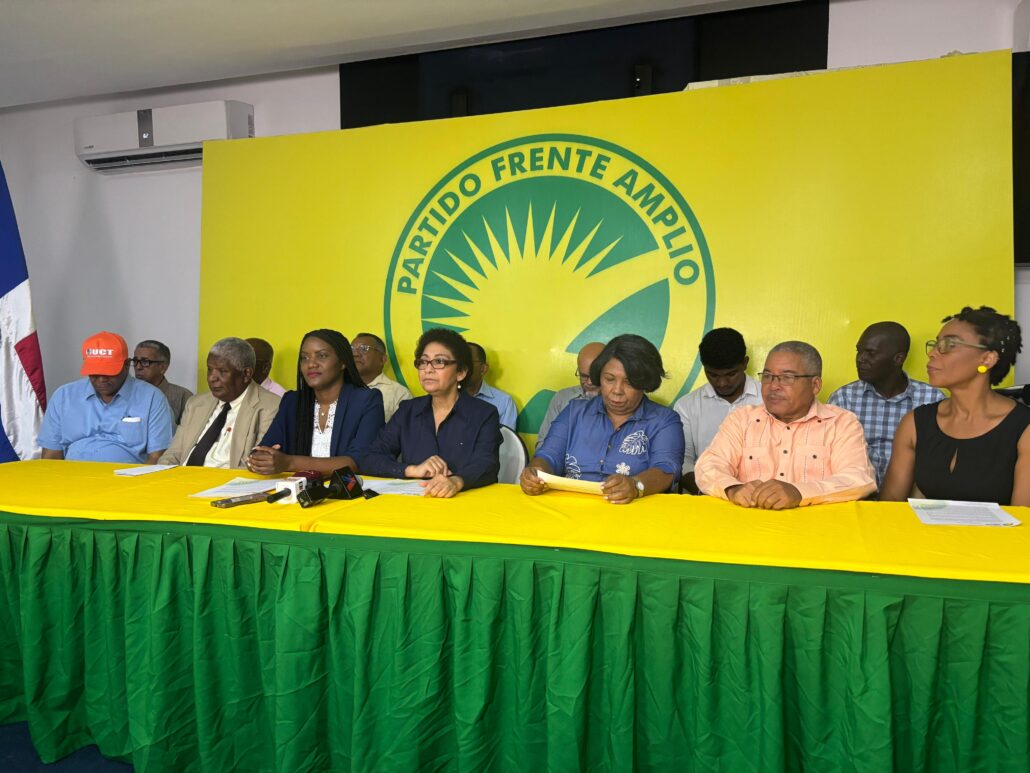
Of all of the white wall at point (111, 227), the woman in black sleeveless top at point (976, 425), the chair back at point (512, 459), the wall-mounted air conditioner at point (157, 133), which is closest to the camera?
the woman in black sleeveless top at point (976, 425)

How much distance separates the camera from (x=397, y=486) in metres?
2.12

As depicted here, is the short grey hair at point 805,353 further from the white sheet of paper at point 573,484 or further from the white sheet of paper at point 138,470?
the white sheet of paper at point 138,470

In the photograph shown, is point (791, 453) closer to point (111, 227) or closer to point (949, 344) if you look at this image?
point (949, 344)

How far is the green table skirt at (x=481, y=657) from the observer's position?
1.33m

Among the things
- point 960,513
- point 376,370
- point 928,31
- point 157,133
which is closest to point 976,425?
point 960,513

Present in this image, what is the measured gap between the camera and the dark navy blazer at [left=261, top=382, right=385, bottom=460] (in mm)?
2662

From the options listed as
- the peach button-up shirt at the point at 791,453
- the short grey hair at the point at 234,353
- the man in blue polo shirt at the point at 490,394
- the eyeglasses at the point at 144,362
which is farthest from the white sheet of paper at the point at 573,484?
the eyeglasses at the point at 144,362

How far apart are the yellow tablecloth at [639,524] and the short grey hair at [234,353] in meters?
0.82

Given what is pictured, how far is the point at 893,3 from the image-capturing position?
361 cm

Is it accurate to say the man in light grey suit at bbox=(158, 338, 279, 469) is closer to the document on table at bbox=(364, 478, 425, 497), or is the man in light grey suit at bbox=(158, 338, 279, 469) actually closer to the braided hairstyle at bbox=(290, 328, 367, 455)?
the braided hairstyle at bbox=(290, 328, 367, 455)

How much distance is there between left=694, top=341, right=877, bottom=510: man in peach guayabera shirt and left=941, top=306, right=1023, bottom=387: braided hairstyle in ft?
1.34

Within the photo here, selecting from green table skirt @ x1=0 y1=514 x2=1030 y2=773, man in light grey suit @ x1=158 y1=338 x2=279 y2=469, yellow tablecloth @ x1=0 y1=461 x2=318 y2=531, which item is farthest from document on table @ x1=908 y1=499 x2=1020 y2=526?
man in light grey suit @ x1=158 y1=338 x2=279 y2=469

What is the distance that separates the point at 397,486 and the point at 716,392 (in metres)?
1.74

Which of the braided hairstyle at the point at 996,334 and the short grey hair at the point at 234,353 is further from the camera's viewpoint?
the short grey hair at the point at 234,353
